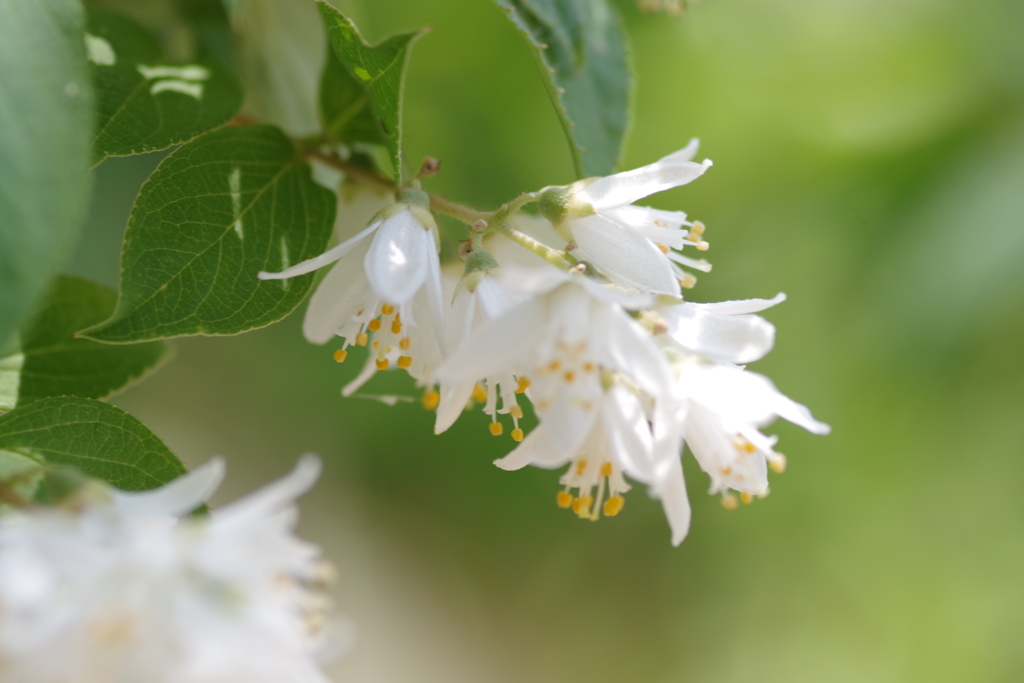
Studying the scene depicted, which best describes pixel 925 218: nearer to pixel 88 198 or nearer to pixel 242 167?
pixel 242 167

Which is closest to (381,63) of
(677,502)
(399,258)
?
(399,258)

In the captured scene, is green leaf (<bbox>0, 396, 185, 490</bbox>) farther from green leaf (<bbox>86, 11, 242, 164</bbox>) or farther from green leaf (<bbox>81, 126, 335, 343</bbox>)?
green leaf (<bbox>86, 11, 242, 164</bbox>)

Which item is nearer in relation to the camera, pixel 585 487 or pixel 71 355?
pixel 585 487

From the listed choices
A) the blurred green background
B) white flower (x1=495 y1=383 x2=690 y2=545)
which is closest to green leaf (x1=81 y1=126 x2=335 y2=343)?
white flower (x1=495 y1=383 x2=690 y2=545)

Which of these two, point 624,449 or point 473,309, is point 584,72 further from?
point 624,449

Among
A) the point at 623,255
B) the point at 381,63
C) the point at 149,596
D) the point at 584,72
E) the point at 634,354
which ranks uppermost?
the point at 584,72

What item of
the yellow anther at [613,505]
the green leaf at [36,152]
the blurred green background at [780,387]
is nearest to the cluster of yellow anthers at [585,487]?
the yellow anther at [613,505]

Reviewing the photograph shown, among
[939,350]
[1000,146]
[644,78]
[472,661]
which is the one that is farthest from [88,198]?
[472,661]
